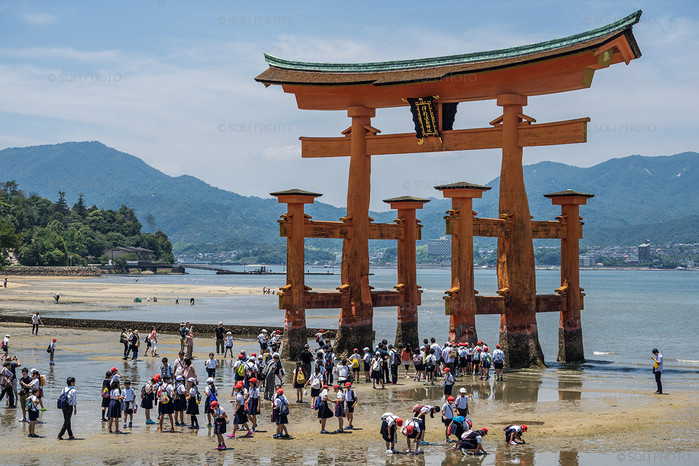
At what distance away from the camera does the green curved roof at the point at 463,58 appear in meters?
31.1

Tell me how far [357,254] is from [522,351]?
8960 millimetres

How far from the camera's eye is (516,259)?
3388 cm

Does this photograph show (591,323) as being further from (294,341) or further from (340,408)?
(340,408)

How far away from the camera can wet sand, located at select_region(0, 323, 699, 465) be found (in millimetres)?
17812

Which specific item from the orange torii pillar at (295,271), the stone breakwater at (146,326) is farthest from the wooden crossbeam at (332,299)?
the stone breakwater at (146,326)

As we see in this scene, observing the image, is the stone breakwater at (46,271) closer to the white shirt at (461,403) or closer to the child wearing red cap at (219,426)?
the child wearing red cap at (219,426)

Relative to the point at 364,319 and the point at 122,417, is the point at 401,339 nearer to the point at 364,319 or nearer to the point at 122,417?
the point at 364,319

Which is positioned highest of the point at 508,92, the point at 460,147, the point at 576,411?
the point at 508,92

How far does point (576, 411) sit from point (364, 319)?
570 inches

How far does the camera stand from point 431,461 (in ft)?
58.0

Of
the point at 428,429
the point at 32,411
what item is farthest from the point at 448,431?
the point at 32,411

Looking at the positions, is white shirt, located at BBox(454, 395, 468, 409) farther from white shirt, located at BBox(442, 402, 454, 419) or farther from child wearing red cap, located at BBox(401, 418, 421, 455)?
child wearing red cap, located at BBox(401, 418, 421, 455)

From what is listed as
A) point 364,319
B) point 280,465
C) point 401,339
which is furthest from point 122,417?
point 401,339

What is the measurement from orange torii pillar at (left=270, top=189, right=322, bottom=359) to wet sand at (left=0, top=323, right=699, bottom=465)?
388 centimetres
